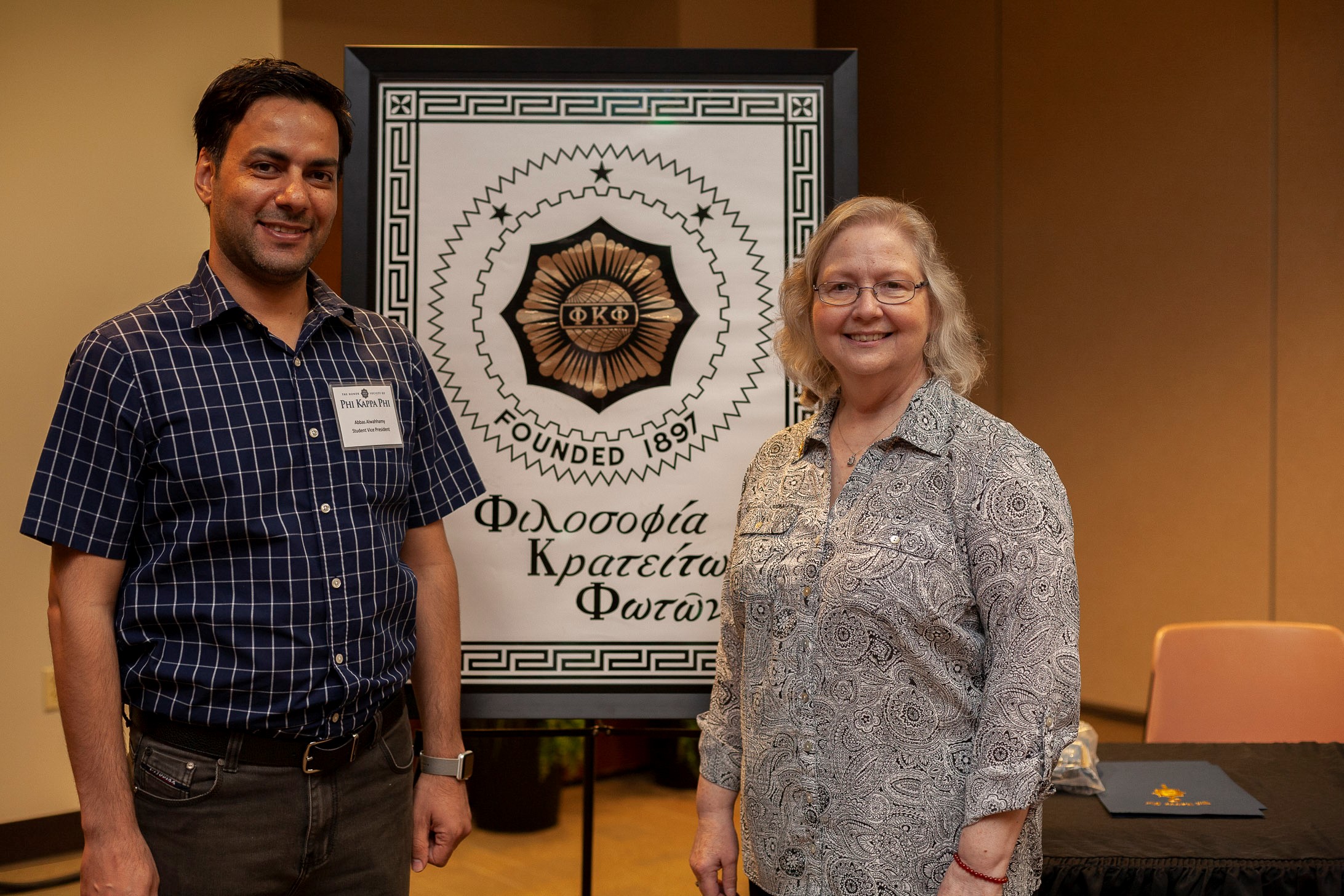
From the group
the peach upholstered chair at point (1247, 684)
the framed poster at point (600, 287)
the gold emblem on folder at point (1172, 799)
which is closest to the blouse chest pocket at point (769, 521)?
the framed poster at point (600, 287)

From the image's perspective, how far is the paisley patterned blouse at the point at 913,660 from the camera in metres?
1.24

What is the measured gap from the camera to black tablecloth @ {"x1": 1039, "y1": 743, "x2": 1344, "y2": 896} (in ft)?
5.42

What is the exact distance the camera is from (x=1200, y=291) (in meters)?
4.43

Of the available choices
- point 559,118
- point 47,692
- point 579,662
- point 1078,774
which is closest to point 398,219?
point 559,118

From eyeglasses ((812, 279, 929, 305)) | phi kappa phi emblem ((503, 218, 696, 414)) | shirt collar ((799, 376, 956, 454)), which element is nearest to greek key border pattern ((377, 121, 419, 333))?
phi kappa phi emblem ((503, 218, 696, 414))

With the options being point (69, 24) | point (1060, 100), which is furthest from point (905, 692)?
point (1060, 100)

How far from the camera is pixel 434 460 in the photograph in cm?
170

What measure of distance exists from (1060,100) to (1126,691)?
2.86m

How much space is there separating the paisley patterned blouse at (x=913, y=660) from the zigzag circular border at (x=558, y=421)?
2.00ft

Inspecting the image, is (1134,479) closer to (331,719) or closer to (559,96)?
(559,96)

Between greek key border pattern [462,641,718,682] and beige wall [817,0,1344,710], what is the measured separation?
3187mm

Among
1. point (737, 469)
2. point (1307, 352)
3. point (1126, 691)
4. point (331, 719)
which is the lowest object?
point (1126, 691)

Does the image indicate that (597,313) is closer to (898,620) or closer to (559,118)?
(559,118)

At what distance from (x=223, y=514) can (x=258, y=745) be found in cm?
32
